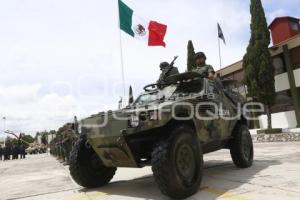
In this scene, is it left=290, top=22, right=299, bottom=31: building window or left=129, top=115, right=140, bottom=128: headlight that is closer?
left=129, top=115, right=140, bottom=128: headlight

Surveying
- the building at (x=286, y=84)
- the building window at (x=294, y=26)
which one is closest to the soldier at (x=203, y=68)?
the building at (x=286, y=84)

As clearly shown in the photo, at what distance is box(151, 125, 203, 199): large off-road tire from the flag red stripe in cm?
892

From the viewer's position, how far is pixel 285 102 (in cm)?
2212

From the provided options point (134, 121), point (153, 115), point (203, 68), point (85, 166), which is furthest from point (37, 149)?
point (153, 115)

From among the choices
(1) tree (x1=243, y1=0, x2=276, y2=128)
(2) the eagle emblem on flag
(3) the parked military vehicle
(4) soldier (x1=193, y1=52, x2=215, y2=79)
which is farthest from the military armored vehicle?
(3) the parked military vehicle

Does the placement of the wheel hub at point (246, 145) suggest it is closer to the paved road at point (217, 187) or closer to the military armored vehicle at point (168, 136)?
the military armored vehicle at point (168, 136)

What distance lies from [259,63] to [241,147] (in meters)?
14.0

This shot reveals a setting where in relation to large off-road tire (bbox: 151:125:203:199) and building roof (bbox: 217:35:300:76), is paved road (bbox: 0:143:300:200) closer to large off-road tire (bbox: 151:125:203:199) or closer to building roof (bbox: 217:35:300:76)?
large off-road tire (bbox: 151:125:203:199)

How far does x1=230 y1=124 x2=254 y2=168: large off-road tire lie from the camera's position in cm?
782

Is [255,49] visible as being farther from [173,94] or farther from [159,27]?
[173,94]

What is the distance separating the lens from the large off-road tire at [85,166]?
669 centimetres

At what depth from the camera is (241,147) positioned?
791 cm

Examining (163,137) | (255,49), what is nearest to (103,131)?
(163,137)

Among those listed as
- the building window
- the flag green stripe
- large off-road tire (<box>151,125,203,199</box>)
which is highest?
the building window
